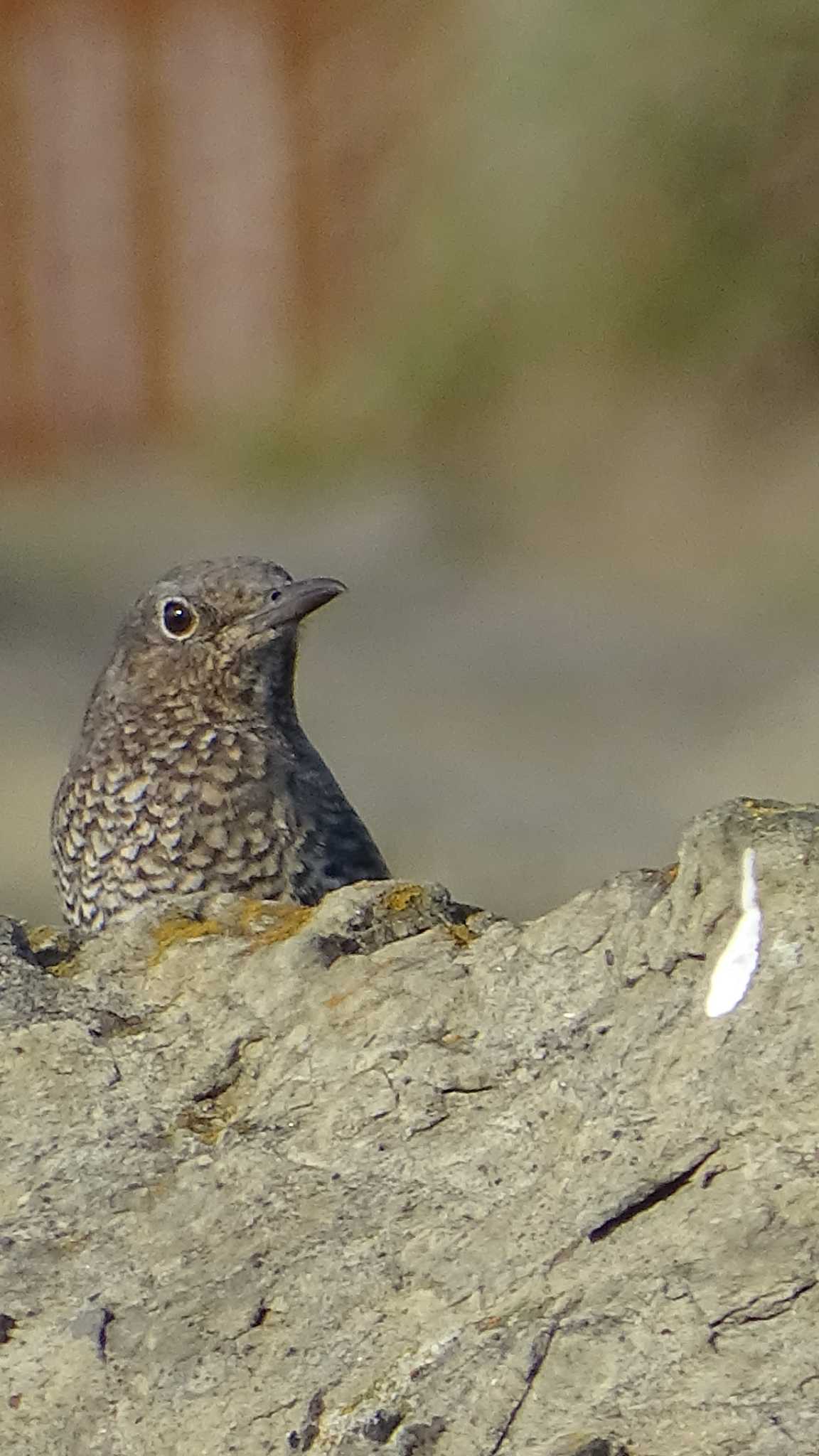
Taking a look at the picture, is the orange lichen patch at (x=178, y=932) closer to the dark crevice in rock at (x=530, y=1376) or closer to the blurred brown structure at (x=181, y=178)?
the dark crevice in rock at (x=530, y=1376)

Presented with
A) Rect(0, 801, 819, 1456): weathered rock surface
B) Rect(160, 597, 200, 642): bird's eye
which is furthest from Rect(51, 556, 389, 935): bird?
Rect(0, 801, 819, 1456): weathered rock surface

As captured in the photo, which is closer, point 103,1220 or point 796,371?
point 103,1220

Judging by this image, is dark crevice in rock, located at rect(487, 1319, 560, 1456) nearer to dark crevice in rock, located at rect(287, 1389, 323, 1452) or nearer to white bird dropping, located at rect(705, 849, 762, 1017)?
dark crevice in rock, located at rect(287, 1389, 323, 1452)

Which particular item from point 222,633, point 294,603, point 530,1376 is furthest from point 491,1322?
point 222,633

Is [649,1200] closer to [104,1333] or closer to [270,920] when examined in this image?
[104,1333]

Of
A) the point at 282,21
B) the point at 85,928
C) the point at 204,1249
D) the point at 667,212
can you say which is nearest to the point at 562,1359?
the point at 204,1249

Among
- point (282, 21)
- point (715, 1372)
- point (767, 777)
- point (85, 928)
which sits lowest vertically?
point (715, 1372)

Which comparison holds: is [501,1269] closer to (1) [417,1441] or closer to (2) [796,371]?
(1) [417,1441]
